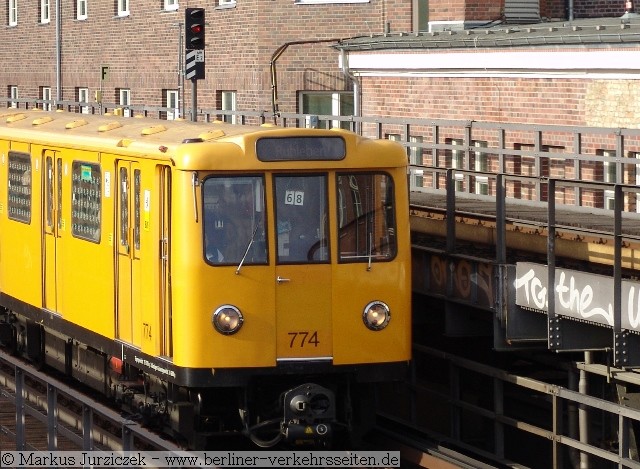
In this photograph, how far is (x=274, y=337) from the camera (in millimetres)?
12375

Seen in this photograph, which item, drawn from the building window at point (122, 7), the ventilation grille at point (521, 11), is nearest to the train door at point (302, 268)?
the ventilation grille at point (521, 11)

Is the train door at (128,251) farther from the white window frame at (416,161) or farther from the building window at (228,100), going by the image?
the building window at (228,100)

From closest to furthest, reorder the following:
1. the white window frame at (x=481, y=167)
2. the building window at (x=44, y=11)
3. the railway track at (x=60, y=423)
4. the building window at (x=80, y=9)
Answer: the railway track at (x=60, y=423) < the white window frame at (x=481, y=167) < the building window at (x=80, y=9) < the building window at (x=44, y=11)

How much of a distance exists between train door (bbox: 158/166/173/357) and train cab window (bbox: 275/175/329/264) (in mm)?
877

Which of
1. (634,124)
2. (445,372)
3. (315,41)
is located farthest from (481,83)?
(315,41)

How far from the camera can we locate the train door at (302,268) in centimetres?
1241

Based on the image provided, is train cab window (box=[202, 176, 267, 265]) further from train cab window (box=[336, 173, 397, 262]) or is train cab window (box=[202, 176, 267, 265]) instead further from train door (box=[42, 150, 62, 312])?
train door (box=[42, 150, 62, 312])

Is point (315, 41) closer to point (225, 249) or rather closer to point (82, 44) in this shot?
point (82, 44)

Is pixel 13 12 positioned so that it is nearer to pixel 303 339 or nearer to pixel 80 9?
pixel 80 9

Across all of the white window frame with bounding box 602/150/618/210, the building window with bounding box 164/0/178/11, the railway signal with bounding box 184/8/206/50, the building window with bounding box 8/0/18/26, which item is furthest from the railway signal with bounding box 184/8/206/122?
the building window with bounding box 8/0/18/26

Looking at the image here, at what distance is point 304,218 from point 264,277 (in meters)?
0.58

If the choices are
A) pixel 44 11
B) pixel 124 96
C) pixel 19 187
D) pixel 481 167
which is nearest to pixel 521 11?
pixel 481 167

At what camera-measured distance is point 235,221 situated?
40.6ft

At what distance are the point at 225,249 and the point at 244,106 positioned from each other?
60.2ft
